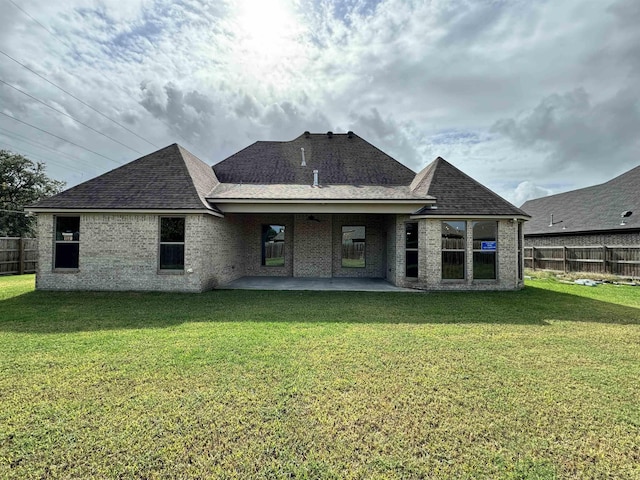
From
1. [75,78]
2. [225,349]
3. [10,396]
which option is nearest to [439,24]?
[225,349]

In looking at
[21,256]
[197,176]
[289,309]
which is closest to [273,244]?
[197,176]

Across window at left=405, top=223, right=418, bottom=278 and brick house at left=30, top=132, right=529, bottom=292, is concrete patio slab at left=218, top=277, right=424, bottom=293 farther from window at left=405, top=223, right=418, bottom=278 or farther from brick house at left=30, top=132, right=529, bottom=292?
window at left=405, top=223, right=418, bottom=278

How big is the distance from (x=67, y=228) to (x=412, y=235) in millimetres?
13114

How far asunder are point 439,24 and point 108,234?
1342cm

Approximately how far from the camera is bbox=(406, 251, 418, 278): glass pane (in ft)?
39.3

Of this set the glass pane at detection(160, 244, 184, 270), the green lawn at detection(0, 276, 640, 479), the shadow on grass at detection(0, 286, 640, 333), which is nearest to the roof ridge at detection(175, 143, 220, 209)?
the glass pane at detection(160, 244, 184, 270)

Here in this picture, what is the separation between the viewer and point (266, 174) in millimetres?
15117

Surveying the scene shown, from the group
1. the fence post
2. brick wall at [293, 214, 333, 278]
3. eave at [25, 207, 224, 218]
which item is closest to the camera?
eave at [25, 207, 224, 218]

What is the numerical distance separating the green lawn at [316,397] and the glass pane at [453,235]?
4713mm

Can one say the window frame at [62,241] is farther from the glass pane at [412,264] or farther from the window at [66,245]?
the glass pane at [412,264]

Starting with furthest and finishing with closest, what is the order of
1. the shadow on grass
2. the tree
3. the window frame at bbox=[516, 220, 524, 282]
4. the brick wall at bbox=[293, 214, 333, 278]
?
the tree
the brick wall at bbox=[293, 214, 333, 278]
the window frame at bbox=[516, 220, 524, 282]
the shadow on grass

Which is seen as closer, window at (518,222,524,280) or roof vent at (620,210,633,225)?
window at (518,222,524,280)

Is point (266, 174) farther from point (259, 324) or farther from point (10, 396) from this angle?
point (10, 396)

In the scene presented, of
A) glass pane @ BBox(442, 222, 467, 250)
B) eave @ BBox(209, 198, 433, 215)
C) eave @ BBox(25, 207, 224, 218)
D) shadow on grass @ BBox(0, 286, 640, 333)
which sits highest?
eave @ BBox(209, 198, 433, 215)
